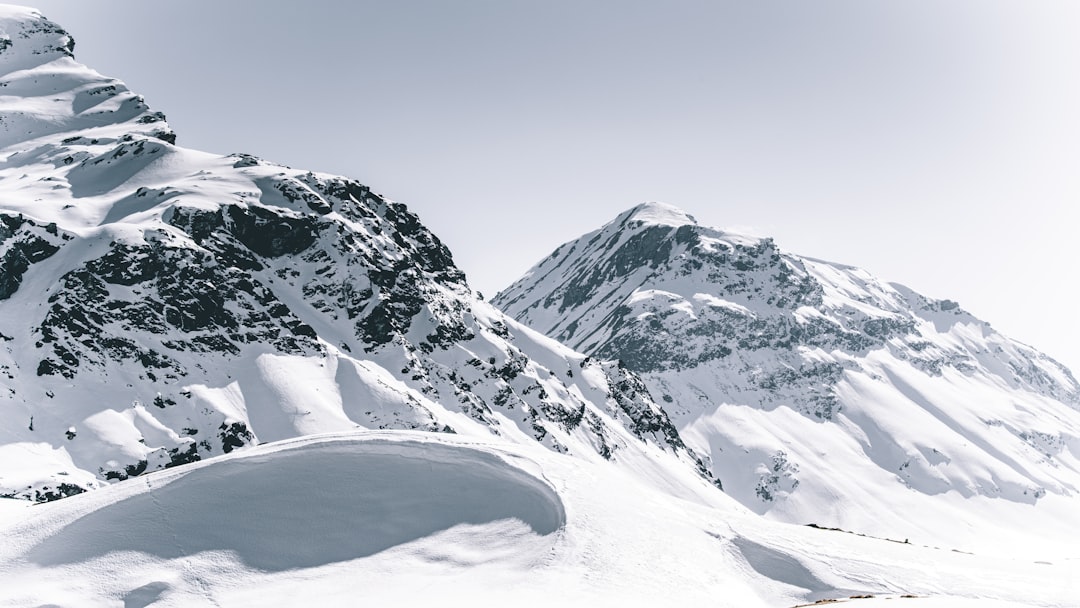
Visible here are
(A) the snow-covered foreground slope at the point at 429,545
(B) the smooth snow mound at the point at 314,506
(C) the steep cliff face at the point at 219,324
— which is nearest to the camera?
(A) the snow-covered foreground slope at the point at 429,545

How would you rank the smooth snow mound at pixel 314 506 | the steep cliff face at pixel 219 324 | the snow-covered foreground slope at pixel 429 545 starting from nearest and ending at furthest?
1. the snow-covered foreground slope at pixel 429 545
2. the smooth snow mound at pixel 314 506
3. the steep cliff face at pixel 219 324

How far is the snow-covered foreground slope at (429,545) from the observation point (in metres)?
13.5

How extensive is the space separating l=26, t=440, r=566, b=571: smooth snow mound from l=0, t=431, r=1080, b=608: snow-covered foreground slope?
33mm

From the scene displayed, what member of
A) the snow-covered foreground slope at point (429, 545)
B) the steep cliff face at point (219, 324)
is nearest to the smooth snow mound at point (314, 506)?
the snow-covered foreground slope at point (429, 545)

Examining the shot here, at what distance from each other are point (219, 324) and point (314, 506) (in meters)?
123

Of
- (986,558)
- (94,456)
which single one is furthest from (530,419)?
(986,558)

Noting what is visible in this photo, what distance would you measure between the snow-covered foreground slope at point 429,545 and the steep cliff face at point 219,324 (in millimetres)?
79317

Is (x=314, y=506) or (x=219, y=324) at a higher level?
(x=314, y=506)

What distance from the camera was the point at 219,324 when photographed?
128 m

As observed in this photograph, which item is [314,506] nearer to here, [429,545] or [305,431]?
[429,545]

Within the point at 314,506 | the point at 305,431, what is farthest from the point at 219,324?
the point at 314,506

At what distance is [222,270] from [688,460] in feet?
402

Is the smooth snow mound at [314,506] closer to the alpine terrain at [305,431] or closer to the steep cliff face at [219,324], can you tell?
the alpine terrain at [305,431]

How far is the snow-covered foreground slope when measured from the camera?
13.5 m
